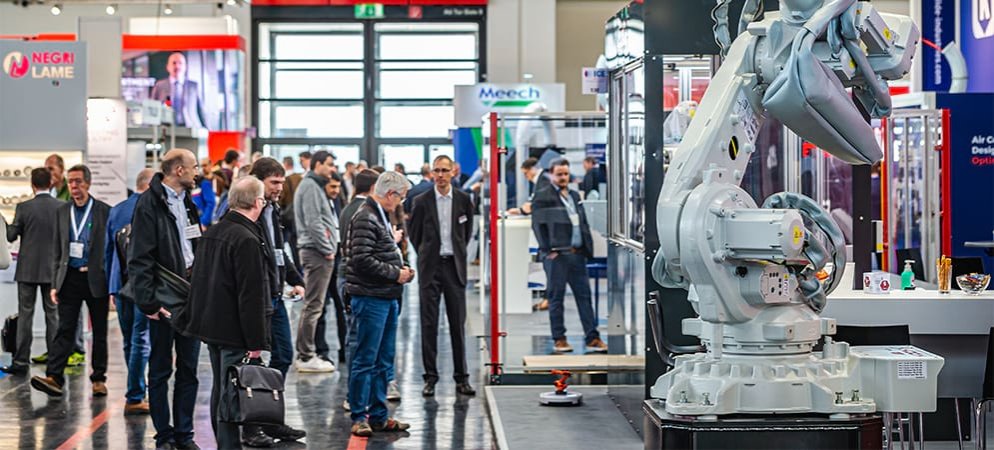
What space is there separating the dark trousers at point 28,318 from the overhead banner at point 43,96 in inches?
95.7

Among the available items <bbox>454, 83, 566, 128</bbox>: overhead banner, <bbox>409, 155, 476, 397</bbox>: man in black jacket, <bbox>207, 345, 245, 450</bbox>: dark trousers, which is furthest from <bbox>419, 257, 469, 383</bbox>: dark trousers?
<bbox>454, 83, 566, 128</bbox>: overhead banner

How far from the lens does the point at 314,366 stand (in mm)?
10086

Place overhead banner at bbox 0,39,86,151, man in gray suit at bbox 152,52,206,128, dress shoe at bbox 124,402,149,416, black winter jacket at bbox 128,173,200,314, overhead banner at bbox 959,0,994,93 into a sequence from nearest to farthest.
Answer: black winter jacket at bbox 128,173,200,314 < dress shoe at bbox 124,402,149,416 < overhead banner at bbox 0,39,86,151 < overhead banner at bbox 959,0,994,93 < man in gray suit at bbox 152,52,206,128

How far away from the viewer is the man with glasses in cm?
980

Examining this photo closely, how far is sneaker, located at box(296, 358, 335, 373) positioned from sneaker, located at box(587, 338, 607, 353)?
1.96 metres

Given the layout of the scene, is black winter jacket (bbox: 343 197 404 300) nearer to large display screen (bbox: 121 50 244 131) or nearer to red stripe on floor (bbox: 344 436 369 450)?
red stripe on floor (bbox: 344 436 369 450)

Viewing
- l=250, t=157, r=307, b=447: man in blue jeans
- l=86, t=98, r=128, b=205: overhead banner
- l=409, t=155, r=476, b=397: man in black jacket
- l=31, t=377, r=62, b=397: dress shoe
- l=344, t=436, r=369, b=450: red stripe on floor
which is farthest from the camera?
l=86, t=98, r=128, b=205: overhead banner

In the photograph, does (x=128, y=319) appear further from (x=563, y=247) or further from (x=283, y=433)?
(x=563, y=247)

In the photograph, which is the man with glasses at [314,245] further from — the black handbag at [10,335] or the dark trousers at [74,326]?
the black handbag at [10,335]

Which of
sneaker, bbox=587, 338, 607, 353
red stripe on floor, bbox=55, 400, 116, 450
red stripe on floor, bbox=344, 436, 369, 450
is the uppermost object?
sneaker, bbox=587, 338, 607, 353

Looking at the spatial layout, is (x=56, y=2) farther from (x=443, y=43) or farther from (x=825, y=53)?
(x=825, y=53)

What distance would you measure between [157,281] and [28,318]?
3474 mm

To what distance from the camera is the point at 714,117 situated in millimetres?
4742

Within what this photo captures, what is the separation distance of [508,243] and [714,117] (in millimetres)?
7561
